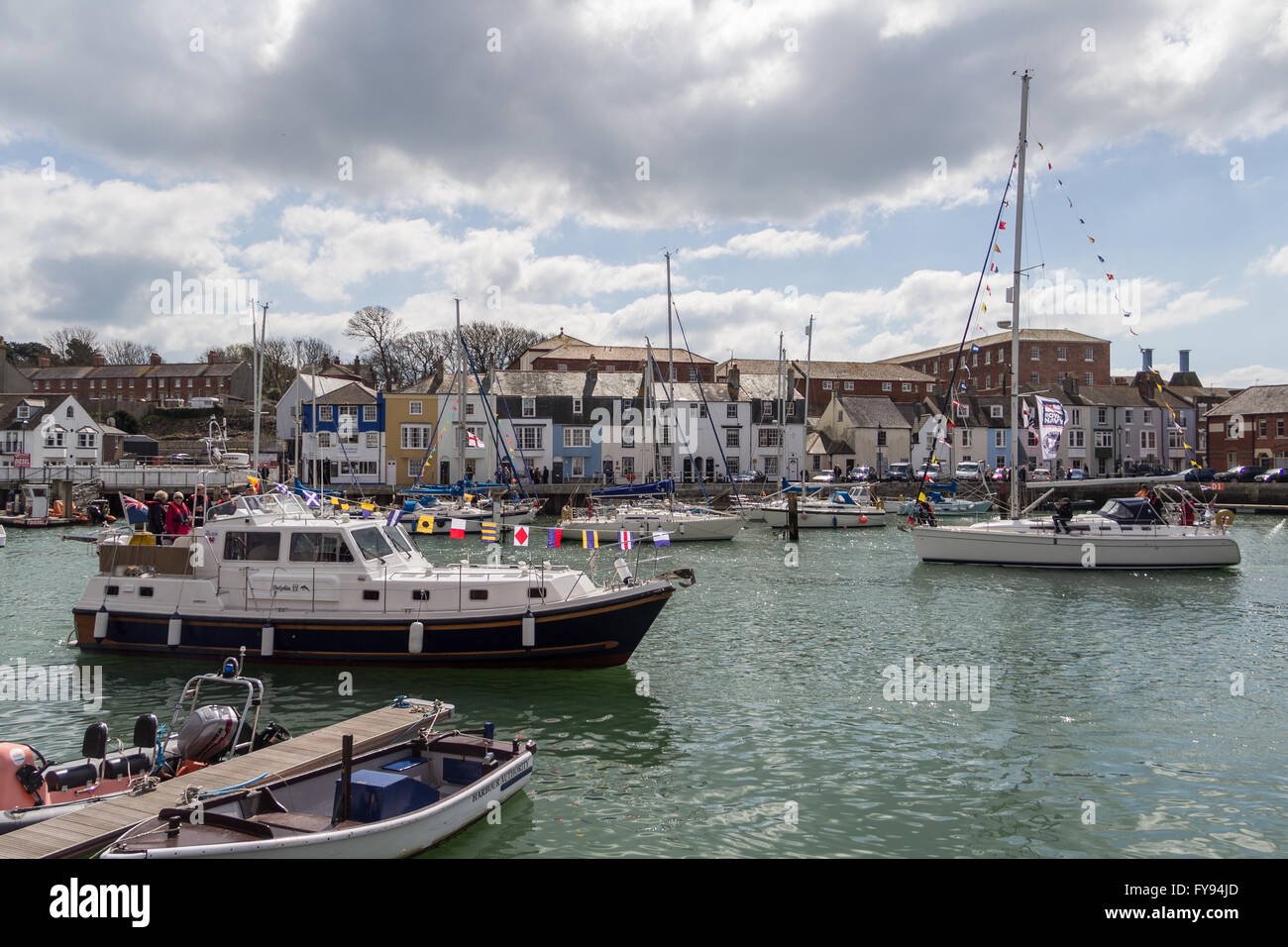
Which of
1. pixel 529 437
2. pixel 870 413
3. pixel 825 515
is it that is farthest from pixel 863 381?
pixel 825 515

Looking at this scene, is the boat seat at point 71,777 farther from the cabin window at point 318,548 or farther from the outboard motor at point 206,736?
the cabin window at point 318,548

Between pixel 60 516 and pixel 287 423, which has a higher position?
pixel 287 423

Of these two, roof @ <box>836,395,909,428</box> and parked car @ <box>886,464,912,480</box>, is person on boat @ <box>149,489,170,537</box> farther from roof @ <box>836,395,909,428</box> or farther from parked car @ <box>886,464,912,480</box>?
roof @ <box>836,395,909,428</box>

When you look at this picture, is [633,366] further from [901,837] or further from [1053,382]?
[901,837]

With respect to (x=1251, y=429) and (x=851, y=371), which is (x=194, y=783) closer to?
(x=1251, y=429)

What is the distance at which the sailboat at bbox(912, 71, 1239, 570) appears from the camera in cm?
3362

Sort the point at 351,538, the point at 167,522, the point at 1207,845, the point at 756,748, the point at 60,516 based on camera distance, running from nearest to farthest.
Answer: the point at 1207,845, the point at 756,748, the point at 351,538, the point at 167,522, the point at 60,516

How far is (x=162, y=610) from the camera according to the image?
17375mm

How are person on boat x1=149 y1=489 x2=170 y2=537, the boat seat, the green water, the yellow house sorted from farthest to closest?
the yellow house → person on boat x1=149 y1=489 x2=170 y2=537 → the green water → the boat seat

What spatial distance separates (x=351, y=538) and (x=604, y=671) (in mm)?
5601

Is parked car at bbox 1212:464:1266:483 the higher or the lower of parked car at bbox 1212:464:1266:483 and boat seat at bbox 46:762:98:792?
the higher

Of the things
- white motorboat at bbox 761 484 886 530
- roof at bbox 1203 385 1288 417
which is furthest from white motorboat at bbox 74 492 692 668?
roof at bbox 1203 385 1288 417

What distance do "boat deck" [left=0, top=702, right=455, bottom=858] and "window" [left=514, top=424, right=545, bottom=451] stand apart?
5816cm
